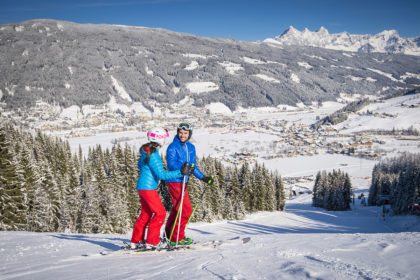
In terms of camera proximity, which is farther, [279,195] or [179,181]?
[279,195]

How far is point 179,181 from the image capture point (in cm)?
884

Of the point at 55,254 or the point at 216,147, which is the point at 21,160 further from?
the point at 216,147

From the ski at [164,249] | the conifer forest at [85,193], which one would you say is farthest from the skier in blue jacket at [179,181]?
the conifer forest at [85,193]

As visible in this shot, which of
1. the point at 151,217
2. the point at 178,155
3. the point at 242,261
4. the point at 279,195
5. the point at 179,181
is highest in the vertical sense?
the point at 178,155

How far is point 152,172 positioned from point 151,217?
1.31 metres

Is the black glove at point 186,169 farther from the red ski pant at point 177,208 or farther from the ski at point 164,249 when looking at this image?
the ski at point 164,249

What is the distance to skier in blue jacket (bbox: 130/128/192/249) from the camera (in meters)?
8.12

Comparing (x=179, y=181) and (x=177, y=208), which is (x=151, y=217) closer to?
(x=177, y=208)

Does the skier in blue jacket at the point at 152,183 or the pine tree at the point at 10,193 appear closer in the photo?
the skier in blue jacket at the point at 152,183

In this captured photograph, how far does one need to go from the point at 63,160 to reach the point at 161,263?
47480 mm

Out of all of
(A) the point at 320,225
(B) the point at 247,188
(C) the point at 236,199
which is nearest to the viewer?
(A) the point at 320,225

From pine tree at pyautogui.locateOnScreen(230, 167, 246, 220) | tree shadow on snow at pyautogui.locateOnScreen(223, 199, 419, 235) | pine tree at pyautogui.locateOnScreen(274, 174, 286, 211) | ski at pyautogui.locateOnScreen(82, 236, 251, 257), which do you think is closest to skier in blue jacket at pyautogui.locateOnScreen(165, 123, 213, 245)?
ski at pyautogui.locateOnScreen(82, 236, 251, 257)

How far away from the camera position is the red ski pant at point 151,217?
844 centimetres

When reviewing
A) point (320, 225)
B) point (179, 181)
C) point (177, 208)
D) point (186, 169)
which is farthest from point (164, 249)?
point (320, 225)
